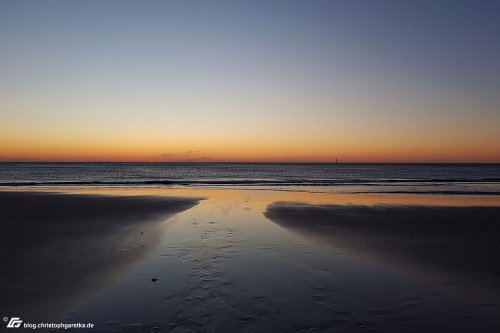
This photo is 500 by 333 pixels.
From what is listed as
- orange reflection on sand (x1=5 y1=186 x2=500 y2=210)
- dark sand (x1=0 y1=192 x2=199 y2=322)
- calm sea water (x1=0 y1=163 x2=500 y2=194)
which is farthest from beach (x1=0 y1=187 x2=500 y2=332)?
calm sea water (x1=0 y1=163 x2=500 y2=194)

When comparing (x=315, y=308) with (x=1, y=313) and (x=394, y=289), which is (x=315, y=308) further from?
(x=1, y=313)

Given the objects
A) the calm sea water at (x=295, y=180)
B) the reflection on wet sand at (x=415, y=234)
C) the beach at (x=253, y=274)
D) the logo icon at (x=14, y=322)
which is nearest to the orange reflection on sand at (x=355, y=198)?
the reflection on wet sand at (x=415, y=234)

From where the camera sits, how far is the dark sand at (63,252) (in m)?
6.64

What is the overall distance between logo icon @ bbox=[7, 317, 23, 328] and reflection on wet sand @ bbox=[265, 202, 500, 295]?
8.52m

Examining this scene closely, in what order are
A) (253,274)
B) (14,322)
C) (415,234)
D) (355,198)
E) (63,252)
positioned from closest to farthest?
(14,322)
(253,274)
(63,252)
(415,234)
(355,198)

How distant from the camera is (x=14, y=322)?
5633 mm

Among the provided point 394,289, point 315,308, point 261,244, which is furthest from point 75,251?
point 394,289

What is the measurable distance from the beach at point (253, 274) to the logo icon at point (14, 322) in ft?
0.41

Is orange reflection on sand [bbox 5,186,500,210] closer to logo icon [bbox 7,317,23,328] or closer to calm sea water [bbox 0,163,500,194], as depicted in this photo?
calm sea water [bbox 0,163,500,194]

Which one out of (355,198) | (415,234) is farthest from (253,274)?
(355,198)

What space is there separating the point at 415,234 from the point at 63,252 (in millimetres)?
12386

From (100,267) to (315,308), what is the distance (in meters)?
5.63

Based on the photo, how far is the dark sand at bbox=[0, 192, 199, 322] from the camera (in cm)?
664

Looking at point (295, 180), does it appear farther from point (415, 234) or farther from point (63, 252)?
point (63, 252)
